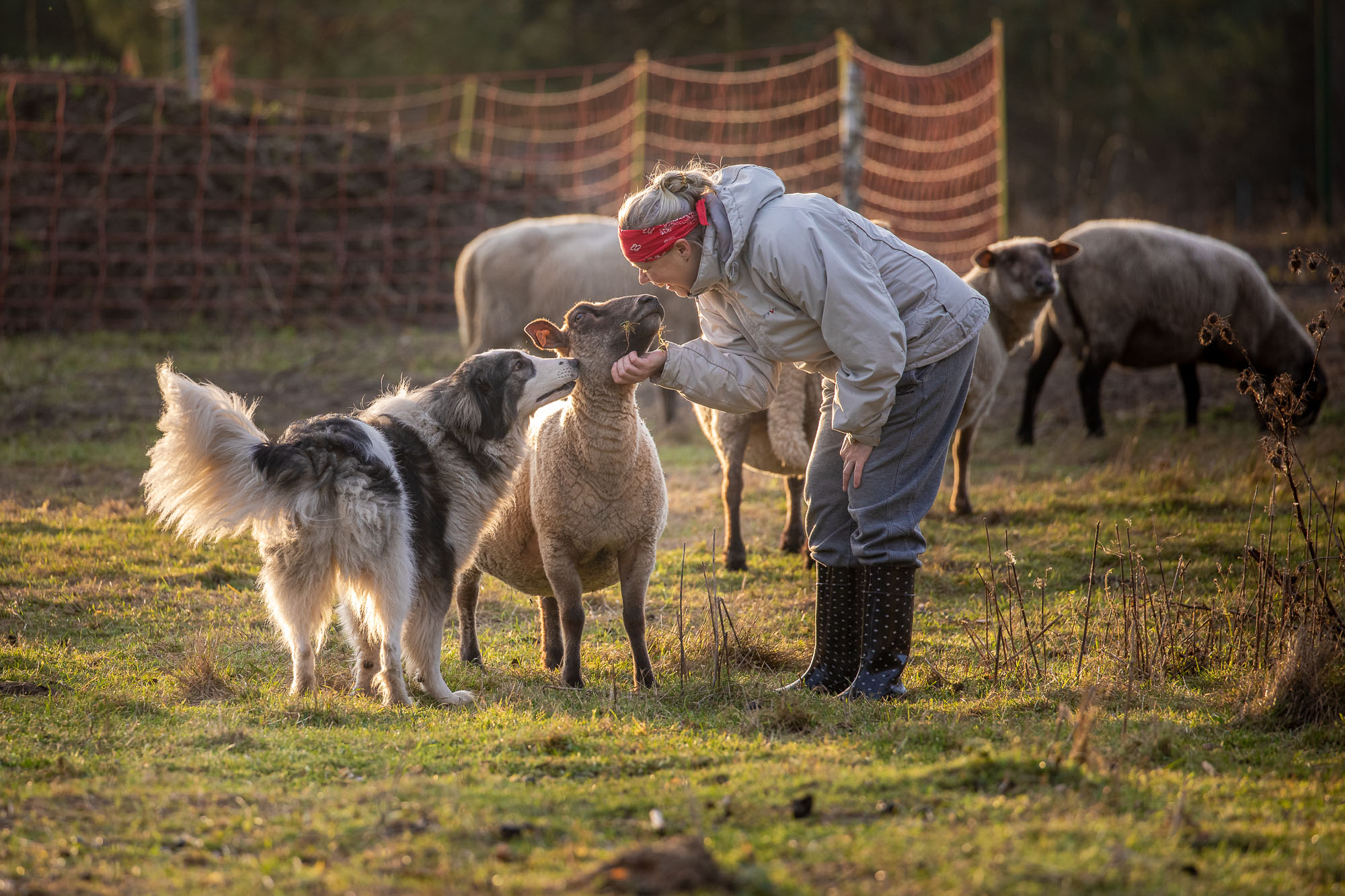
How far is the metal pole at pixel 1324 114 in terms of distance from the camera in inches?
701

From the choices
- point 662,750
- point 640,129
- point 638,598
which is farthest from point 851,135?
point 662,750

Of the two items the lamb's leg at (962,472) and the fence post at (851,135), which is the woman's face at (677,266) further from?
the fence post at (851,135)

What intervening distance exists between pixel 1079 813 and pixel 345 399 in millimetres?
9245

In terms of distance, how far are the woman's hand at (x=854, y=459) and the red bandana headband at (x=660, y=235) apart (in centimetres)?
97

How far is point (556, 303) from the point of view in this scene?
35.2ft

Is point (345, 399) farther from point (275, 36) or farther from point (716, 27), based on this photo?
point (275, 36)

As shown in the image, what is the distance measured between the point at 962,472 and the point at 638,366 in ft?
13.6

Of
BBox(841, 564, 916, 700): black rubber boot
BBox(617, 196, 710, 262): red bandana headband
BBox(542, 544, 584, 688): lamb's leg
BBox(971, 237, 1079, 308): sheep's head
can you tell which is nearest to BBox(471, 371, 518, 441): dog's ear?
BBox(542, 544, 584, 688): lamb's leg

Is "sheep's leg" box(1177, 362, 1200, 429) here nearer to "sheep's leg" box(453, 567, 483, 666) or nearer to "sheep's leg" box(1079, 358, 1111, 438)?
"sheep's leg" box(1079, 358, 1111, 438)

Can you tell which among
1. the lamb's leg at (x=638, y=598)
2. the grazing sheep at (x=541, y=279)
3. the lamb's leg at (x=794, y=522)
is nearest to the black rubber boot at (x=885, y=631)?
the lamb's leg at (x=638, y=598)

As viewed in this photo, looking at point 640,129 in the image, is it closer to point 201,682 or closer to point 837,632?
point 837,632

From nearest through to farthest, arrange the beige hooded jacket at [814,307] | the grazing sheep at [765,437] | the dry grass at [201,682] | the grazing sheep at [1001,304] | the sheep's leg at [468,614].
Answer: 1. the beige hooded jacket at [814,307]
2. the dry grass at [201,682]
3. the sheep's leg at [468,614]
4. the grazing sheep at [765,437]
5. the grazing sheep at [1001,304]

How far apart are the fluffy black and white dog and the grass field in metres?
0.33

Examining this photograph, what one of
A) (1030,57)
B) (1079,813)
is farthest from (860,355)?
(1030,57)
